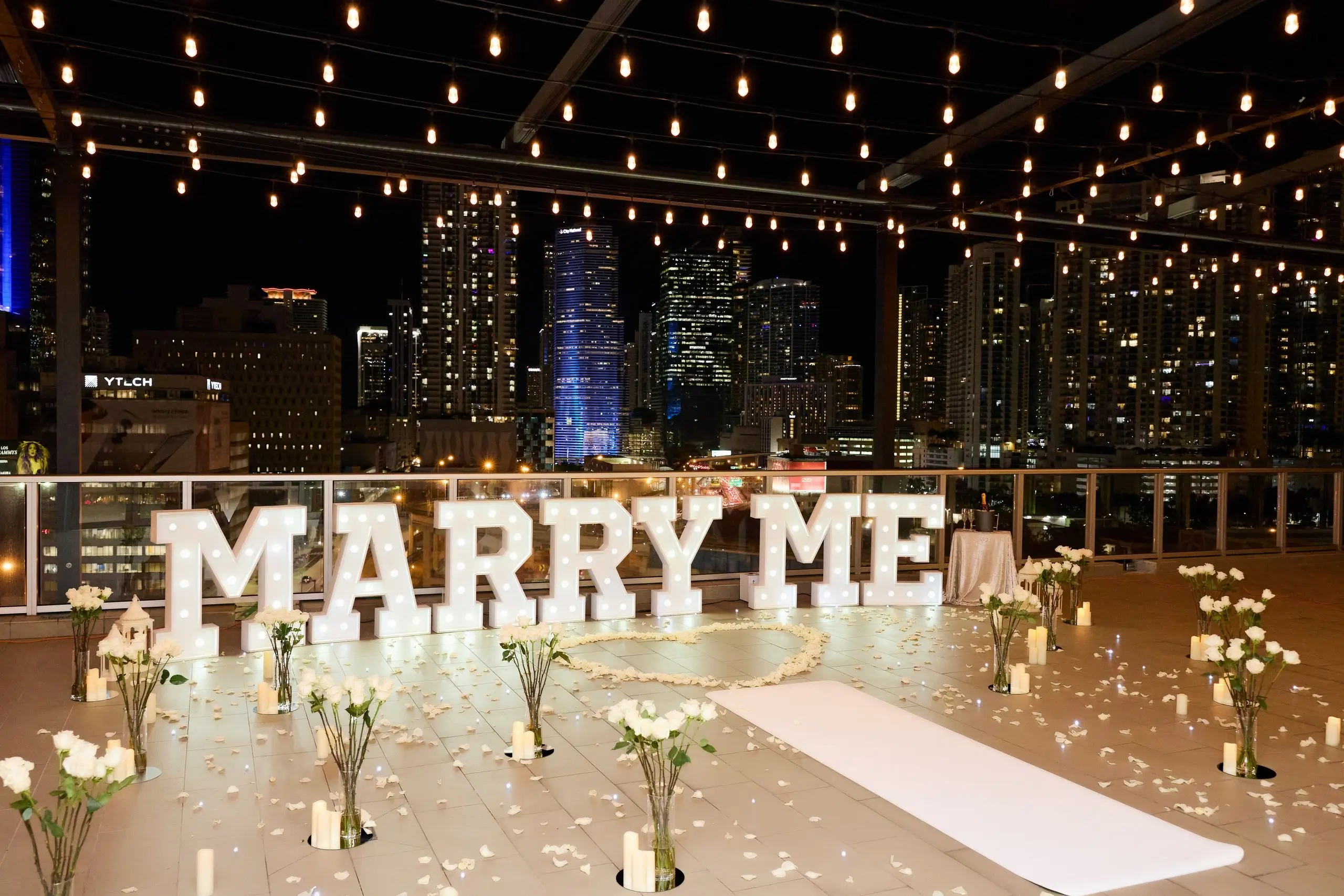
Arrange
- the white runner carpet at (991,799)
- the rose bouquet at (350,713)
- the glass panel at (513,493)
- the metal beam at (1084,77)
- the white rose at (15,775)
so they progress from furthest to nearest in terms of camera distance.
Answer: the glass panel at (513,493) < the metal beam at (1084,77) < the rose bouquet at (350,713) < the white runner carpet at (991,799) < the white rose at (15,775)

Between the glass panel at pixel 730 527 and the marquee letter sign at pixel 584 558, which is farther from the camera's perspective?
the glass panel at pixel 730 527

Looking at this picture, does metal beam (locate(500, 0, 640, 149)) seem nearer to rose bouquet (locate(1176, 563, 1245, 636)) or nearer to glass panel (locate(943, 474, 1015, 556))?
glass panel (locate(943, 474, 1015, 556))

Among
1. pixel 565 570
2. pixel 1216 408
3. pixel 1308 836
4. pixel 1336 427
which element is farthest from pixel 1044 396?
pixel 1308 836

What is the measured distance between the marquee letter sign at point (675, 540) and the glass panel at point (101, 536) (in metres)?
3.98

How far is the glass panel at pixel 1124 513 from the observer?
10867 mm

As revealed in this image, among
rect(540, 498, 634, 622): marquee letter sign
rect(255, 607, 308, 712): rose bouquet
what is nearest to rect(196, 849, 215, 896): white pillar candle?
rect(255, 607, 308, 712): rose bouquet

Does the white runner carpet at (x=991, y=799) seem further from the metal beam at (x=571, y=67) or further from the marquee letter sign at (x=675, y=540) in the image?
the metal beam at (x=571, y=67)

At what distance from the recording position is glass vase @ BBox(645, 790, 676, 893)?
10.6ft

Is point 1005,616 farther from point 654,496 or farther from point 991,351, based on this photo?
point 991,351

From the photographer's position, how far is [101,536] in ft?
24.1

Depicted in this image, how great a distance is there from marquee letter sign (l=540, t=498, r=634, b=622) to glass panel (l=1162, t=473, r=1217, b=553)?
284 inches

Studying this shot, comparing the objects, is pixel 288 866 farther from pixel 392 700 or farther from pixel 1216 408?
pixel 1216 408

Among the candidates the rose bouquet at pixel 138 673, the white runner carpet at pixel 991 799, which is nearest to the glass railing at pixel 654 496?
the rose bouquet at pixel 138 673

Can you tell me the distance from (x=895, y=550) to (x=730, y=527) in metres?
1.67
